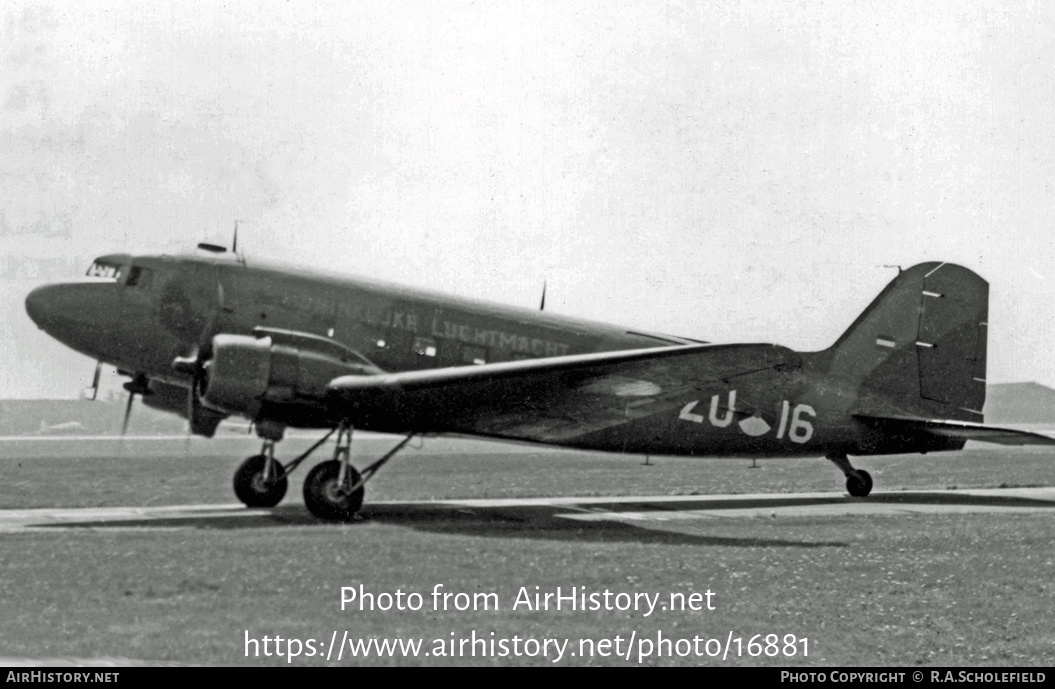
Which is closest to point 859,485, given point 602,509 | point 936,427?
point 936,427

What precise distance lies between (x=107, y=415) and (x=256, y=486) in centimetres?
8859

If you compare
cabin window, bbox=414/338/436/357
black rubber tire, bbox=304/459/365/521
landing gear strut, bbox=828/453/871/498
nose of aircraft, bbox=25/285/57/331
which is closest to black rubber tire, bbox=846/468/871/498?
landing gear strut, bbox=828/453/871/498

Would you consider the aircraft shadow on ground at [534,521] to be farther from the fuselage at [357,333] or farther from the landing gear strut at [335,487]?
the fuselage at [357,333]

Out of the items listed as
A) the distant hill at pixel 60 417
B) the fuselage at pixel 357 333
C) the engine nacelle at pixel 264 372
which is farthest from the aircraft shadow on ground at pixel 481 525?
the distant hill at pixel 60 417

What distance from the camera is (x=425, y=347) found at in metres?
16.5

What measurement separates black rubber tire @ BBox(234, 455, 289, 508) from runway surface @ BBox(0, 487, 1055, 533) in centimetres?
23

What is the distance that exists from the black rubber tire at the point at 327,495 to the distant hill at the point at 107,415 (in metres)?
40.3

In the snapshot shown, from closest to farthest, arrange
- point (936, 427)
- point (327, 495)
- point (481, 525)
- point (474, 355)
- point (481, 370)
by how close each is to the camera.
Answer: point (481, 370) → point (327, 495) → point (481, 525) → point (474, 355) → point (936, 427)

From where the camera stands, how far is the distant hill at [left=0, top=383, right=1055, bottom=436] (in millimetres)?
81375

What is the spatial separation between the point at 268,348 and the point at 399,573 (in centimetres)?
477

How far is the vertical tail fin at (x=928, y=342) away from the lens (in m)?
19.7

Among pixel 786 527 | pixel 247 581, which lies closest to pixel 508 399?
pixel 786 527

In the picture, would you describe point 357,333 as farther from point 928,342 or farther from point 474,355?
point 928,342
